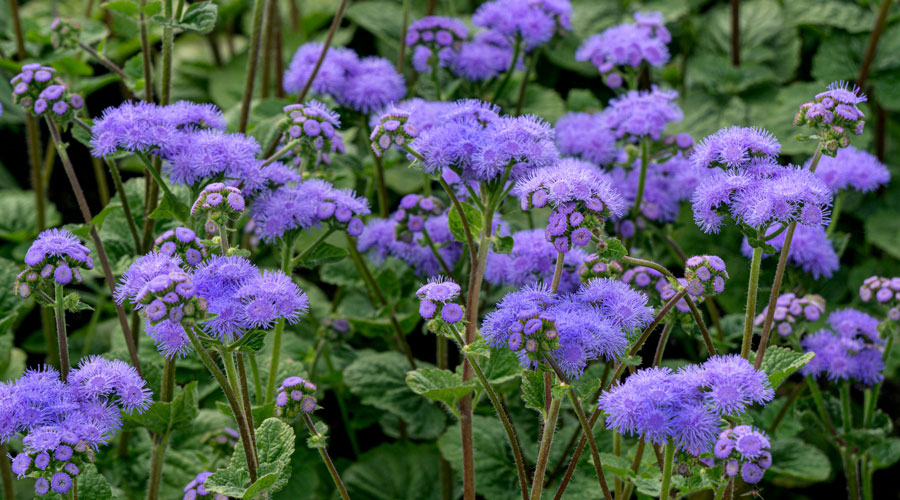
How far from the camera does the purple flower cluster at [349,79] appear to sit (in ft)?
11.8

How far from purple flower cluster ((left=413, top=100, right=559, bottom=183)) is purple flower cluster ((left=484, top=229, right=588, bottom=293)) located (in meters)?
0.44

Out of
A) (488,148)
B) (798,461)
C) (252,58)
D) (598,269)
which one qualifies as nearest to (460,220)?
(488,148)

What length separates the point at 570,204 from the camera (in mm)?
2191

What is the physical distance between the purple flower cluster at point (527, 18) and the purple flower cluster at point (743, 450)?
7.60ft

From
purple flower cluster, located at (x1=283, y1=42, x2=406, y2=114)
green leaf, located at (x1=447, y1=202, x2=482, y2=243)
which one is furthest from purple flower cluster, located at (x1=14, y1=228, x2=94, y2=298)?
purple flower cluster, located at (x1=283, y1=42, x2=406, y2=114)

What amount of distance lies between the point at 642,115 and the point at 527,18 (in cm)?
83

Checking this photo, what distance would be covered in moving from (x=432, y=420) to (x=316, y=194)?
1.04 m

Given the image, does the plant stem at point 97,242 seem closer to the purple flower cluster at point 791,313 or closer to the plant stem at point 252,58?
the plant stem at point 252,58

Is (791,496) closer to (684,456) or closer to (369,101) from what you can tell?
(684,456)

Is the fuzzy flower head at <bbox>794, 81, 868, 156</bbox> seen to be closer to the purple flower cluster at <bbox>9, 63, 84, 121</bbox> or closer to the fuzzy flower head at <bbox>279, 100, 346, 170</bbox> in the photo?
the fuzzy flower head at <bbox>279, 100, 346, 170</bbox>

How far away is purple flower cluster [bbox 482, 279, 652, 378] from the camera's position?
2.05m

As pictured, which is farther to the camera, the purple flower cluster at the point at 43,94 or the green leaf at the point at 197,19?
the green leaf at the point at 197,19

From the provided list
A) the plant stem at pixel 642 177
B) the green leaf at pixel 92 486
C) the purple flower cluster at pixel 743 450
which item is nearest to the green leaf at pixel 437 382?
the purple flower cluster at pixel 743 450

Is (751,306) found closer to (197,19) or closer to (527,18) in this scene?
(527,18)
